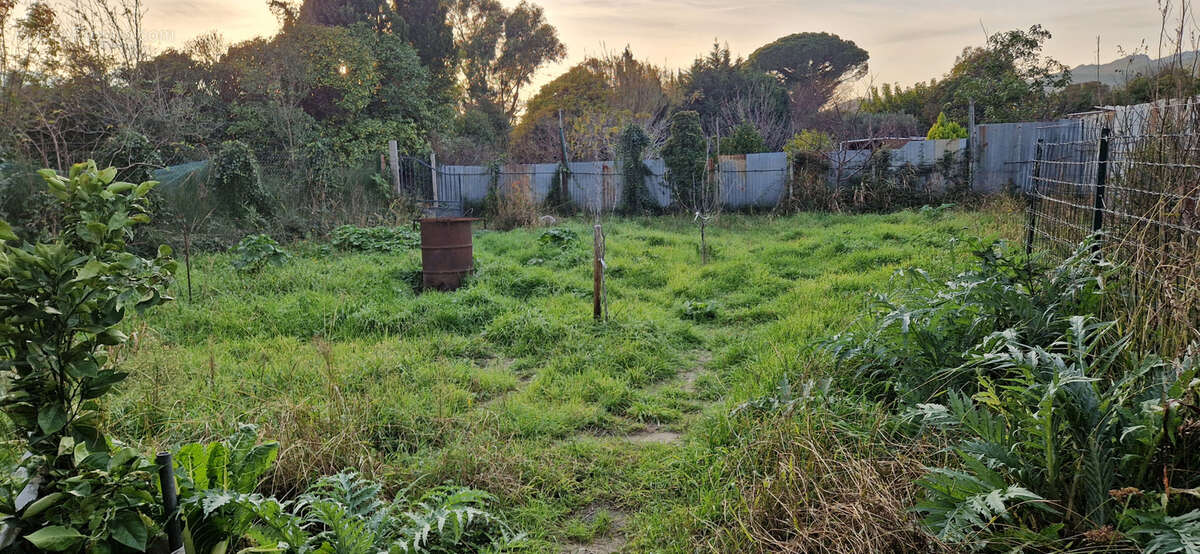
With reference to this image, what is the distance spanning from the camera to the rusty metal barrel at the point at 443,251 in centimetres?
738

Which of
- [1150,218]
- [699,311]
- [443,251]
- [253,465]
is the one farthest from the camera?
[443,251]

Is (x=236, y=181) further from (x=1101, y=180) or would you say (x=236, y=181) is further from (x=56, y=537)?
(x=1101, y=180)

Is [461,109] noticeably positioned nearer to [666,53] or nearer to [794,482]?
[666,53]

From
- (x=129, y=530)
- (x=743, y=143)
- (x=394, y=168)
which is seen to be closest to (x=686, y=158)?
(x=743, y=143)

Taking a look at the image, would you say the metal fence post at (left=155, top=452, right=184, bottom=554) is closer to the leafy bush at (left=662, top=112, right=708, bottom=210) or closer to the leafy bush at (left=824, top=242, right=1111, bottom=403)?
the leafy bush at (left=824, top=242, right=1111, bottom=403)

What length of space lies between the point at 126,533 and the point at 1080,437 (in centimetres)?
277

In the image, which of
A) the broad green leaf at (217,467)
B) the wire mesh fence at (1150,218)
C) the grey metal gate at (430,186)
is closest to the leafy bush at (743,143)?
the grey metal gate at (430,186)

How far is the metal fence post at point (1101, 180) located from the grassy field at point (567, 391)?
61.7 inches

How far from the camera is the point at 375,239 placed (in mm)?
9953

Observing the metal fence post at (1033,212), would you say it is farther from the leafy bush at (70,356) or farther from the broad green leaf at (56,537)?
the broad green leaf at (56,537)

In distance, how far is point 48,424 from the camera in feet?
4.83

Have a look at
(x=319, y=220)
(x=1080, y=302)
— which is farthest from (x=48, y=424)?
(x=319, y=220)

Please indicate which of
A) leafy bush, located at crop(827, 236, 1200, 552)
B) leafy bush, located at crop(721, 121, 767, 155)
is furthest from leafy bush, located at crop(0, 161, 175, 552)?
leafy bush, located at crop(721, 121, 767, 155)

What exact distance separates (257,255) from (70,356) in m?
6.67
